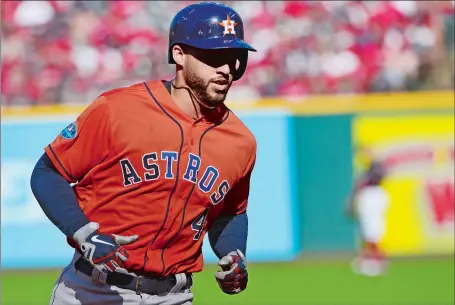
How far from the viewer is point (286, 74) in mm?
13742

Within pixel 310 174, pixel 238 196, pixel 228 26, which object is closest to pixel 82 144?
pixel 228 26

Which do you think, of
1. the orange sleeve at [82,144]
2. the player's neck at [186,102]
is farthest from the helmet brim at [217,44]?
the orange sleeve at [82,144]

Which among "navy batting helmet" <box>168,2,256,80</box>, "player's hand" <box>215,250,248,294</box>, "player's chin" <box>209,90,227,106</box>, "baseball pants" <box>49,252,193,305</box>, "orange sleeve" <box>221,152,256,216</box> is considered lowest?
"baseball pants" <box>49,252,193,305</box>

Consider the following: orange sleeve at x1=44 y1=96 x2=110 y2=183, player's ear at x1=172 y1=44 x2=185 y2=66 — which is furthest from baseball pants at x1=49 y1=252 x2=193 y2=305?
player's ear at x1=172 y1=44 x2=185 y2=66

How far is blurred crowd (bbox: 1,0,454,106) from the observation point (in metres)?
13.6

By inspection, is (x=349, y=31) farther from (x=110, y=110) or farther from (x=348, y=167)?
(x=110, y=110)

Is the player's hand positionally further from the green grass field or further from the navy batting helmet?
the green grass field

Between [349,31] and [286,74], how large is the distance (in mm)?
1290

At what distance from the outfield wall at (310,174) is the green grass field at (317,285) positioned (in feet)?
1.19

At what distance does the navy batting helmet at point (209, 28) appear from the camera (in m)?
4.12

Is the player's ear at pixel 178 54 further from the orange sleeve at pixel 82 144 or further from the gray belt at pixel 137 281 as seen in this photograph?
the gray belt at pixel 137 281

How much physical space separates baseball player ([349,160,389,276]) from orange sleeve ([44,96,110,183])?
Result: 25.7ft

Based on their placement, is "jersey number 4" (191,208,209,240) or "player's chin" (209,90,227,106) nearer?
"player's chin" (209,90,227,106)

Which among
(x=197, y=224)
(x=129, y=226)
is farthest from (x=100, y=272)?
(x=197, y=224)
